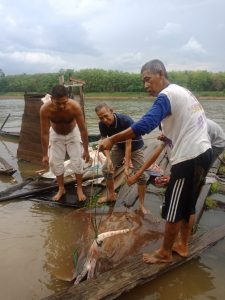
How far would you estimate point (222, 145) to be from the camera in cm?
558

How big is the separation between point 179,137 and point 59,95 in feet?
7.54

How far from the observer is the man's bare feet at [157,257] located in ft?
10.7

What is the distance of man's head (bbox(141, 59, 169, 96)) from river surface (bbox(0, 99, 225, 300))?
183 cm

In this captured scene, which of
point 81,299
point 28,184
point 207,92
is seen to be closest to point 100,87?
point 207,92

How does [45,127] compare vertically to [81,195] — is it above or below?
above

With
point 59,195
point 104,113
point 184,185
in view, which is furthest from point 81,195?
point 184,185

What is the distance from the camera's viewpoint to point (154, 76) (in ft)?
9.69

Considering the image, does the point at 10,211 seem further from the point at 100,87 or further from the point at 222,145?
the point at 100,87

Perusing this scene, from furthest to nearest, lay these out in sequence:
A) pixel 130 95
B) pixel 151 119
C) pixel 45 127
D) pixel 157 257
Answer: pixel 130 95
pixel 45 127
pixel 157 257
pixel 151 119

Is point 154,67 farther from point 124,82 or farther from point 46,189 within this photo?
point 124,82

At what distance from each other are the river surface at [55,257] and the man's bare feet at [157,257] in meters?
0.19

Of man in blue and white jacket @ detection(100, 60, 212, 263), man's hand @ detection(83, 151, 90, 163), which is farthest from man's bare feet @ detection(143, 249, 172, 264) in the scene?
man's hand @ detection(83, 151, 90, 163)

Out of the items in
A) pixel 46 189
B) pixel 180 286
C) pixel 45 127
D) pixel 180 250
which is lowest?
pixel 46 189

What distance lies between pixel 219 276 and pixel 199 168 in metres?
1.19
